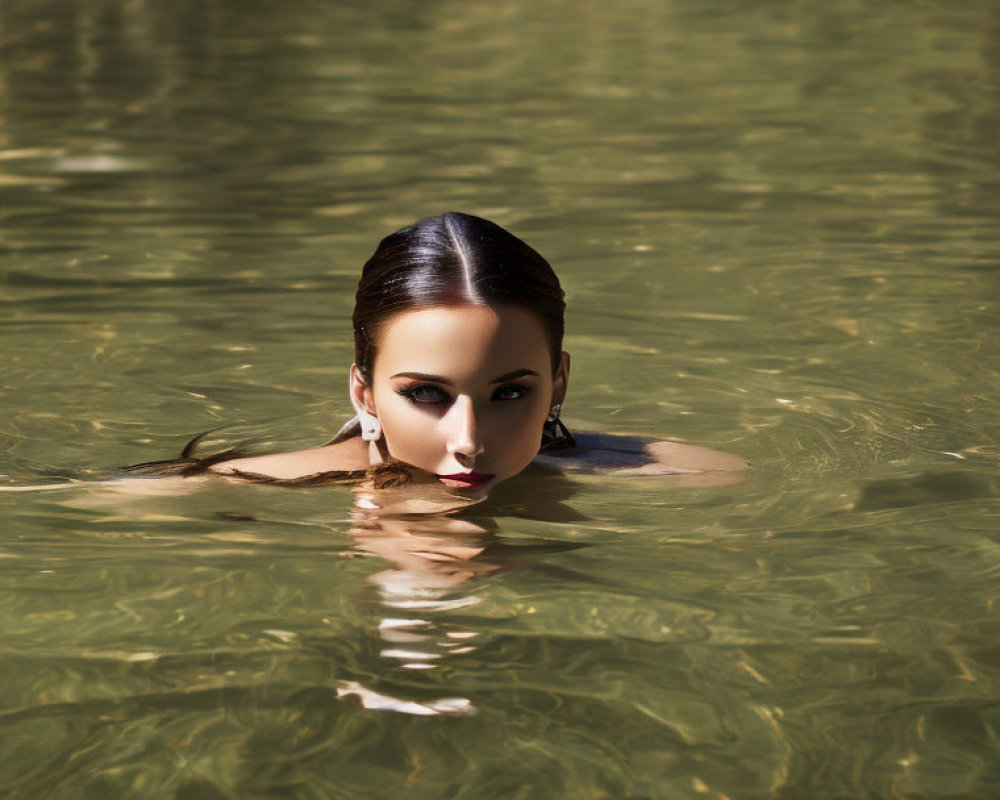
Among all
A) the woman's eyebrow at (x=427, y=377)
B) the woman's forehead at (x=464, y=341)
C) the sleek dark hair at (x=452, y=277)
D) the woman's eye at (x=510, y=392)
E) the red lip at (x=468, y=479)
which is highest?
the sleek dark hair at (x=452, y=277)

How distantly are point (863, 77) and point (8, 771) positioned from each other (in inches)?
494

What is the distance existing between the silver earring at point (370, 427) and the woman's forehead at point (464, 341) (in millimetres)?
320

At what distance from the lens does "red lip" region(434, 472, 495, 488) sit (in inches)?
155

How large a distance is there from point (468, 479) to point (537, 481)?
2.58ft

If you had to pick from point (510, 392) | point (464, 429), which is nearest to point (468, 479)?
point (464, 429)

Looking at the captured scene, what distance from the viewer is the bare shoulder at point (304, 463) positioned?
4.55 meters

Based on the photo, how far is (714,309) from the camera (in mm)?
6801

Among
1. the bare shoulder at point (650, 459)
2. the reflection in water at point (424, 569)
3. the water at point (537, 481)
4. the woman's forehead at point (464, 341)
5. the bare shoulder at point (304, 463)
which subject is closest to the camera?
the water at point (537, 481)

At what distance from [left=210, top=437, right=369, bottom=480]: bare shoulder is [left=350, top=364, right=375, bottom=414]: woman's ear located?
10.1 inches

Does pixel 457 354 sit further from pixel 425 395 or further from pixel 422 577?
pixel 422 577

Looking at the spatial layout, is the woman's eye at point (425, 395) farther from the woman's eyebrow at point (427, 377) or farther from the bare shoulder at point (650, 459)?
the bare shoulder at point (650, 459)

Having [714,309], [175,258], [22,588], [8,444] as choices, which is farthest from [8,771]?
[175,258]

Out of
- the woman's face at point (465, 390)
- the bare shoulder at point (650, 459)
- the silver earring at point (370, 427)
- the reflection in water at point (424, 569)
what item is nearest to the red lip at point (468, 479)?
the woman's face at point (465, 390)

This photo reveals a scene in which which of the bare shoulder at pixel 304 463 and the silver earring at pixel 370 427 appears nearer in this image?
the silver earring at pixel 370 427
